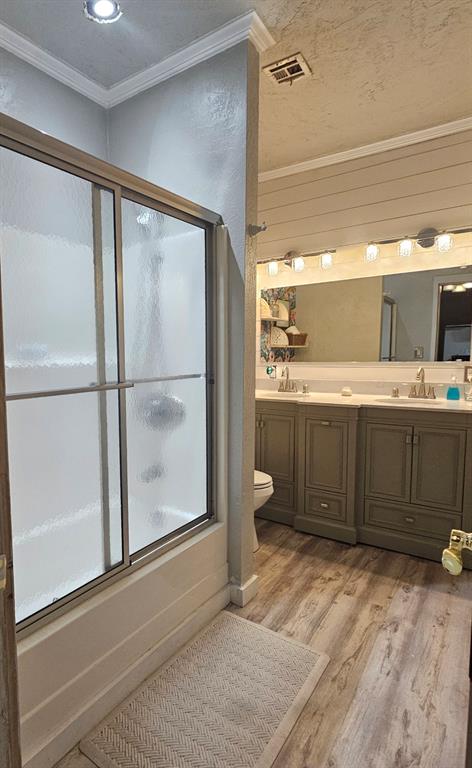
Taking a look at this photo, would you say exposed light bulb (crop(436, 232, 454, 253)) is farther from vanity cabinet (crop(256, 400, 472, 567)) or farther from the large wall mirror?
vanity cabinet (crop(256, 400, 472, 567))

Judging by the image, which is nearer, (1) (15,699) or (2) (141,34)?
(1) (15,699)

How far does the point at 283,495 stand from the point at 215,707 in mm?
1595

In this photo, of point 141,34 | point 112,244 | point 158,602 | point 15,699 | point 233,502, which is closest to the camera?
point 15,699

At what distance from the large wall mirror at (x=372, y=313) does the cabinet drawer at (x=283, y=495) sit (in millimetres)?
1043

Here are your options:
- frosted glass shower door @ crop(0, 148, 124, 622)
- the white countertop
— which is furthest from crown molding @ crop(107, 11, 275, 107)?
the white countertop

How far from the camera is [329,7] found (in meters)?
1.74

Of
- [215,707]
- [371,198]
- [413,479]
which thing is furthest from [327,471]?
[371,198]

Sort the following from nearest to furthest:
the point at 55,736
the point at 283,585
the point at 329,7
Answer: the point at 55,736 < the point at 329,7 < the point at 283,585

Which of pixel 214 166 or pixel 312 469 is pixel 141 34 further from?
pixel 312 469

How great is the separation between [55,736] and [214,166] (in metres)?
2.28

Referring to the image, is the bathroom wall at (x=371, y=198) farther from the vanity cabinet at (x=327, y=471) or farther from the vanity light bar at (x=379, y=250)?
the vanity cabinet at (x=327, y=471)

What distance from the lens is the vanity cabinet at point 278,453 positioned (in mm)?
2875

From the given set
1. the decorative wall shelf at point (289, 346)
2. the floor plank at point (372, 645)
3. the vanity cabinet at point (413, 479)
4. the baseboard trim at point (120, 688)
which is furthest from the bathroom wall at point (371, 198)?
the baseboard trim at point (120, 688)

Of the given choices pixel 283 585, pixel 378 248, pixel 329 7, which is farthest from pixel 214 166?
pixel 283 585
